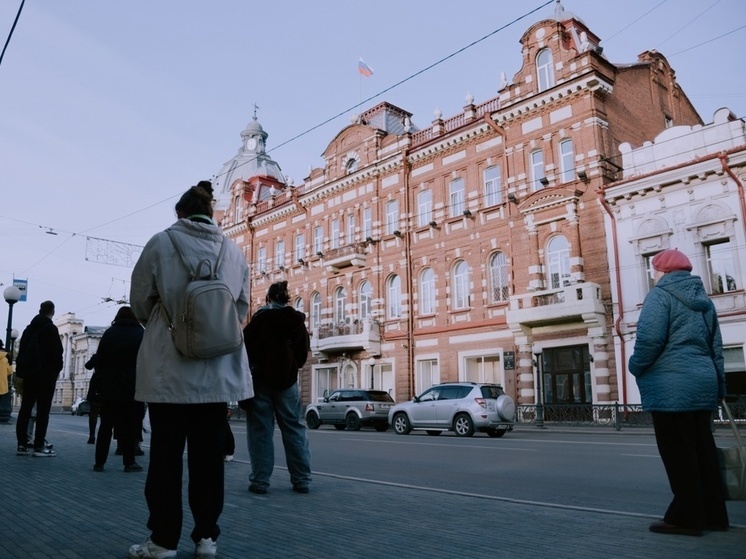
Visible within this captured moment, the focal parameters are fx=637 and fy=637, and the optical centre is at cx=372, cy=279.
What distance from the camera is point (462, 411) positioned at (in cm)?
2005

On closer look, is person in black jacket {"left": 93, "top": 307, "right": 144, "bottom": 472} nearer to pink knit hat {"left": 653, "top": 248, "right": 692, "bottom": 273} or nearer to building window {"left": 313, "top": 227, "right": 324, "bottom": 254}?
pink knit hat {"left": 653, "top": 248, "right": 692, "bottom": 273}

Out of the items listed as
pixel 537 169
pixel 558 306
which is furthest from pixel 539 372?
pixel 537 169

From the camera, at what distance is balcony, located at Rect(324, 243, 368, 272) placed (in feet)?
118

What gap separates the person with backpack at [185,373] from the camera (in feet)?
12.6

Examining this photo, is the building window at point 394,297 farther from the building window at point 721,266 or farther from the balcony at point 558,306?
the building window at point 721,266

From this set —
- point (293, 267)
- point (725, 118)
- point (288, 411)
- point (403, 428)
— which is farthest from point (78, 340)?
point (288, 411)

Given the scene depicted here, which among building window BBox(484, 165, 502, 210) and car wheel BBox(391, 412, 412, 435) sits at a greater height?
building window BBox(484, 165, 502, 210)

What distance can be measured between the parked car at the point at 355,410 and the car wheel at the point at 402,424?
8.65ft

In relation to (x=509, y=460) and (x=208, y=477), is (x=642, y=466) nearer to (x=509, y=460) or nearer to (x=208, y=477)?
(x=509, y=460)

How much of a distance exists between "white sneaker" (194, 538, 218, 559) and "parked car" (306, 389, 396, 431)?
21123 mm

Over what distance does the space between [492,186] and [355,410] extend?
41.8 feet

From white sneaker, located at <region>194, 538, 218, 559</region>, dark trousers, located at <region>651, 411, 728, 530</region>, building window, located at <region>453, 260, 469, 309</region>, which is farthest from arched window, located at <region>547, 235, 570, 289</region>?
white sneaker, located at <region>194, 538, 218, 559</region>

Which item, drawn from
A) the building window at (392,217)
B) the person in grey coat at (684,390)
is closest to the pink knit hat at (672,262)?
the person in grey coat at (684,390)

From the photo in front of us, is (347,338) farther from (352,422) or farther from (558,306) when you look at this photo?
(558,306)
